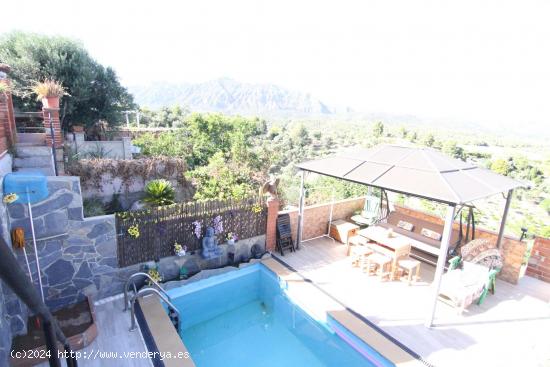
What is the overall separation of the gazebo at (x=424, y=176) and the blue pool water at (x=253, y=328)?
6.15 feet

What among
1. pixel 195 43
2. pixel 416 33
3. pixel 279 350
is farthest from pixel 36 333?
pixel 195 43

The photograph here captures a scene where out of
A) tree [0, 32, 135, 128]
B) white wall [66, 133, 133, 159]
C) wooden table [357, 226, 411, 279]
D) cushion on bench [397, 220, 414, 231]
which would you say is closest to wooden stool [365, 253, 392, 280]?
wooden table [357, 226, 411, 279]

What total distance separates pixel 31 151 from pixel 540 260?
12319 mm

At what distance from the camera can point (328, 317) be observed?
18.0 ft

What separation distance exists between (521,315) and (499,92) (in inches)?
2369

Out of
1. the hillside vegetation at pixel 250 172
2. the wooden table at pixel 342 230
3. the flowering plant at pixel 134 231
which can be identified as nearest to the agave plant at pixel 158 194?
the hillside vegetation at pixel 250 172

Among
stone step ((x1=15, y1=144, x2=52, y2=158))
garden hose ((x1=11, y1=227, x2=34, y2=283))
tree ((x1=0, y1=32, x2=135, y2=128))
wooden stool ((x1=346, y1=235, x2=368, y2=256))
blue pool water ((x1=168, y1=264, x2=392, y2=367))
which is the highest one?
tree ((x1=0, y1=32, x2=135, y2=128))

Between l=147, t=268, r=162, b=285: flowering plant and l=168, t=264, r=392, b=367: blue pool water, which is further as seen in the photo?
l=147, t=268, r=162, b=285: flowering plant

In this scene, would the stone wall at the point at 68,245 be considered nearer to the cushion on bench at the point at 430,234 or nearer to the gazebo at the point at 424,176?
the gazebo at the point at 424,176

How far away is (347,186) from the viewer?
11711 mm

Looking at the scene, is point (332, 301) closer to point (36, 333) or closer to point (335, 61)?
point (36, 333)

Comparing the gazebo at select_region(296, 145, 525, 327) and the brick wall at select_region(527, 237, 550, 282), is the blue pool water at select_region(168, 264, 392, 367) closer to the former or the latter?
the gazebo at select_region(296, 145, 525, 327)

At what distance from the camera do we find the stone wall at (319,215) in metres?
8.16

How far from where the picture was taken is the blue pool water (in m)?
5.03
